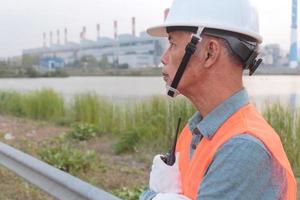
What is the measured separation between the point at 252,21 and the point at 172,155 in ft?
1.89

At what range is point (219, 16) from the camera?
5.67 ft

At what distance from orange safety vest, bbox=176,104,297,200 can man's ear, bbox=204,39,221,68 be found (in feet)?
0.60

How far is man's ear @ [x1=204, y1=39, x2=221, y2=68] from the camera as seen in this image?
1.70 m

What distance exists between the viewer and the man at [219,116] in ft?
4.97

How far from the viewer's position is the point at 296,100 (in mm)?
9656

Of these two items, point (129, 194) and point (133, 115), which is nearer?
point (129, 194)

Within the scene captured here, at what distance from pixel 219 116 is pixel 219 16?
0.33 meters

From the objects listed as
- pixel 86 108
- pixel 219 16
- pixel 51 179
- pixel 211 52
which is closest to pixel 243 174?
pixel 211 52

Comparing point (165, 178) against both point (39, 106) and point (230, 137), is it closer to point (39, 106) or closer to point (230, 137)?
point (230, 137)

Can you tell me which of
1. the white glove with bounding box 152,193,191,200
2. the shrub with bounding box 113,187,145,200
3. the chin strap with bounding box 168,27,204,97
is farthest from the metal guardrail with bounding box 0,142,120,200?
the chin strap with bounding box 168,27,204,97

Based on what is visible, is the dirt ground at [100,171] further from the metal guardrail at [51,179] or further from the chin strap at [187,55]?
the chin strap at [187,55]

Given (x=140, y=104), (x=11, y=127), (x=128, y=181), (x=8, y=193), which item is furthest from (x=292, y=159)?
(x=11, y=127)

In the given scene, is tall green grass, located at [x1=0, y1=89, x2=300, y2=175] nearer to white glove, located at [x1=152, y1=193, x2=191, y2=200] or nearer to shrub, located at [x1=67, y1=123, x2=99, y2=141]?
shrub, located at [x1=67, y1=123, x2=99, y2=141]

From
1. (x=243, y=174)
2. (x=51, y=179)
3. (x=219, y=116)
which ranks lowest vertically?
(x=51, y=179)
